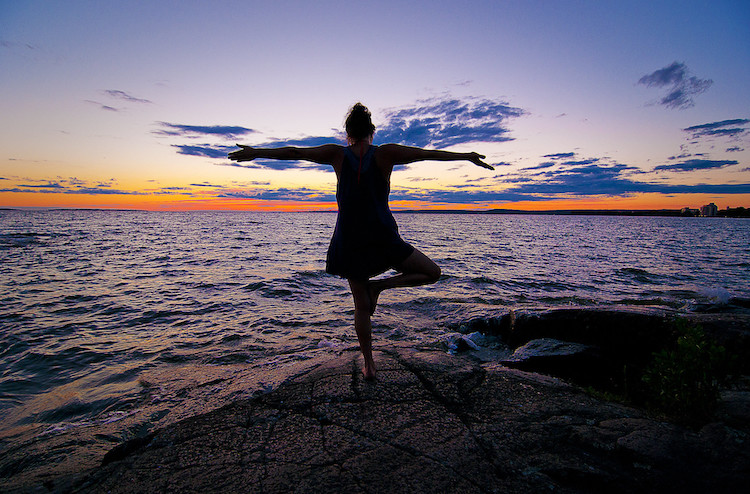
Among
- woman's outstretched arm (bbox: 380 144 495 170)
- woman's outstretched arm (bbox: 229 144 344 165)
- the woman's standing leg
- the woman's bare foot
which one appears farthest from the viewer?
the woman's bare foot

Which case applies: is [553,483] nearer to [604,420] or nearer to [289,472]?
[604,420]

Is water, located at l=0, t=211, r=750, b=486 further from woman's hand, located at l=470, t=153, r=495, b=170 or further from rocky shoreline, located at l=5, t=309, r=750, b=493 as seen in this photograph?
woman's hand, located at l=470, t=153, r=495, b=170

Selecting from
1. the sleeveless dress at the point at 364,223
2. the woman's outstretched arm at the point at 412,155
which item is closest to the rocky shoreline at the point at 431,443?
the sleeveless dress at the point at 364,223

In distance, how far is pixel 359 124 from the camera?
3518 millimetres

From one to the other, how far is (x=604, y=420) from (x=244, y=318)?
747 centimetres

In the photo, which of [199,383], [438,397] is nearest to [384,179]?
[438,397]

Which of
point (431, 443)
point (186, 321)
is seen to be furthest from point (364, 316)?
point (186, 321)

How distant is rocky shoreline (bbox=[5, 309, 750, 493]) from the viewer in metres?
2.25

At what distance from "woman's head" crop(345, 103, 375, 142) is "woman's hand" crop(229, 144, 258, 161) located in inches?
40.8

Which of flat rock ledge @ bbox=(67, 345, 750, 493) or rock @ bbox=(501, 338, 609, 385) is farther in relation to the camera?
rock @ bbox=(501, 338, 609, 385)

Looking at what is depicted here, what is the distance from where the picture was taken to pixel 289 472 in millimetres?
2359

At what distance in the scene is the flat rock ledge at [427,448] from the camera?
7.36 feet

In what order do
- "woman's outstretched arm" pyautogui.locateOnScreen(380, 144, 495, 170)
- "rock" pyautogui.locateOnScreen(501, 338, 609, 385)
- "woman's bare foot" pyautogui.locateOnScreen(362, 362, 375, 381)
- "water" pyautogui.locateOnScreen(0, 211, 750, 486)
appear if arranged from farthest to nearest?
"rock" pyautogui.locateOnScreen(501, 338, 609, 385) → "water" pyautogui.locateOnScreen(0, 211, 750, 486) → "woman's bare foot" pyautogui.locateOnScreen(362, 362, 375, 381) → "woman's outstretched arm" pyautogui.locateOnScreen(380, 144, 495, 170)

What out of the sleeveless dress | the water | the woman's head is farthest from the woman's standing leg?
the woman's head
